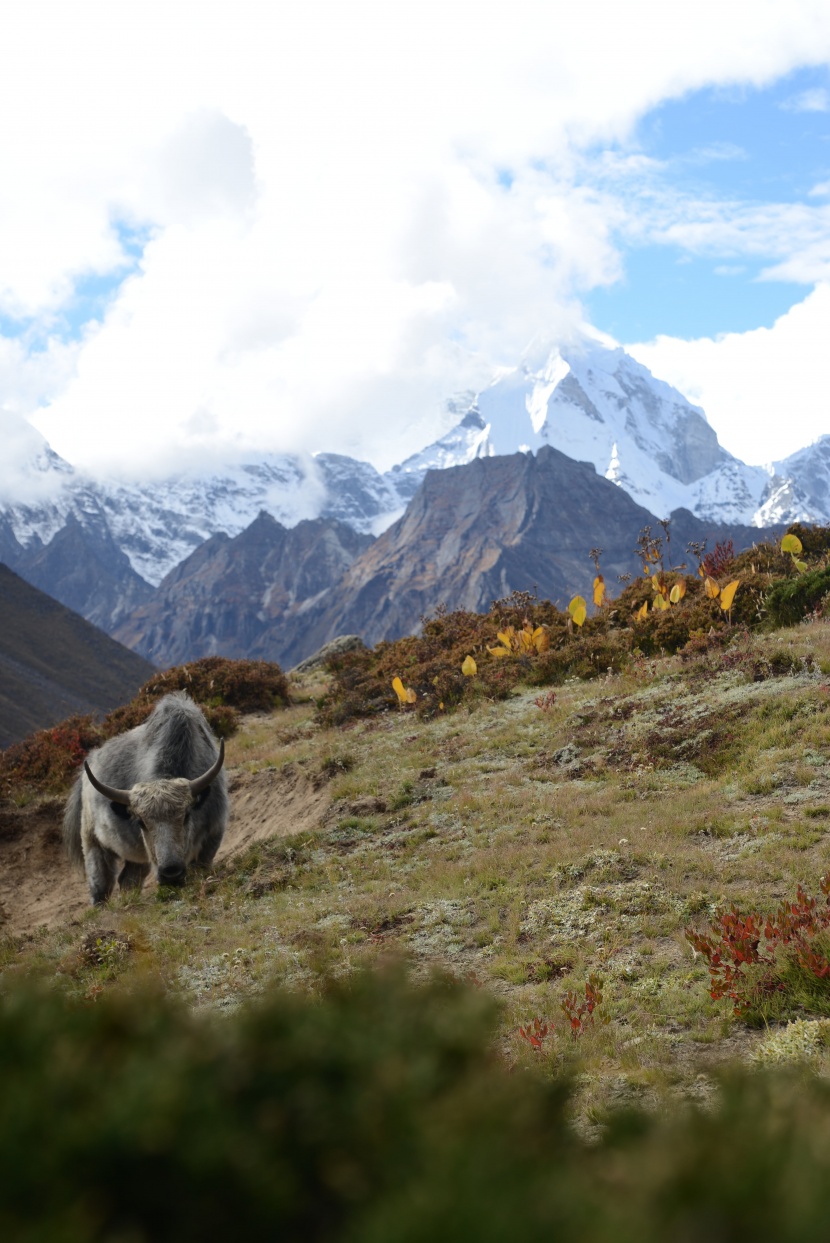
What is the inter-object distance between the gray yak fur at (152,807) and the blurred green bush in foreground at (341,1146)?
29.6ft

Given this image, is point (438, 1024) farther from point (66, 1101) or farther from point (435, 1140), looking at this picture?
point (66, 1101)

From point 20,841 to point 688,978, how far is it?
1232 cm

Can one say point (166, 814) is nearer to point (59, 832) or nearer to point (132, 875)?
point (132, 875)

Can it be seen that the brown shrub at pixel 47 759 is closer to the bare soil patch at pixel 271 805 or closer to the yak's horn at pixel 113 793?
the bare soil patch at pixel 271 805

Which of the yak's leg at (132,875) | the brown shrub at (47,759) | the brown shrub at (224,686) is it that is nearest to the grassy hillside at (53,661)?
A: the brown shrub at (224,686)

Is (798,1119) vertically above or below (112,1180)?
below

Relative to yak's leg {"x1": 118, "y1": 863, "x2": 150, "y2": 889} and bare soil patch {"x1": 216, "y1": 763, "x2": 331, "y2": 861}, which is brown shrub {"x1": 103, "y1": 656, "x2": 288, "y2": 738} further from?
yak's leg {"x1": 118, "y1": 863, "x2": 150, "y2": 889}

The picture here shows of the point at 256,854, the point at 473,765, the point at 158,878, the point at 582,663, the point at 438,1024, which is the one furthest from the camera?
the point at 582,663

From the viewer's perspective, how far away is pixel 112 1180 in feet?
3.90

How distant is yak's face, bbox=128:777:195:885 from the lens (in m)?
9.97

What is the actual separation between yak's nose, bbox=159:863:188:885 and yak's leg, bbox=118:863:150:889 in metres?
1.45

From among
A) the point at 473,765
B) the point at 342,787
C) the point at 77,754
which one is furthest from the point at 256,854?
the point at 77,754

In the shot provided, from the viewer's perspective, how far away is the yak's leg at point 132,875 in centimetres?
1128

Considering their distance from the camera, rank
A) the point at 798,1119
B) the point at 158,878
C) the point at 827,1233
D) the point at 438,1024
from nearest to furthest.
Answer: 1. the point at 827,1233
2. the point at 798,1119
3. the point at 438,1024
4. the point at 158,878
